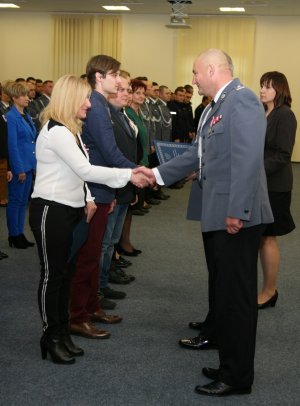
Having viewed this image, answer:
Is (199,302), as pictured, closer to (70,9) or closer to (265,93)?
(265,93)

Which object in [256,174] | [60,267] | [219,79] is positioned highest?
[219,79]

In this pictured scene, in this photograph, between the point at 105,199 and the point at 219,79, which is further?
the point at 105,199

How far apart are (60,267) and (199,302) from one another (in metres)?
1.55

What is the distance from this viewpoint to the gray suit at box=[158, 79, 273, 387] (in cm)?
274

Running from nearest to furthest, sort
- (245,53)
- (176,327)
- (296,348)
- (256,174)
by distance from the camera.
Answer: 1. (256,174)
2. (296,348)
3. (176,327)
4. (245,53)

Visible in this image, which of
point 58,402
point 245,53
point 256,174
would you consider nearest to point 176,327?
point 58,402

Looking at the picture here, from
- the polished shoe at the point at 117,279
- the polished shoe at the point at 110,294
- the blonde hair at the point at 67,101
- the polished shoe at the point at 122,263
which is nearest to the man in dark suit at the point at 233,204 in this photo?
the blonde hair at the point at 67,101

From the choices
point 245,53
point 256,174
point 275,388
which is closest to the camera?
point 256,174

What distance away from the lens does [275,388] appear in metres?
3.08

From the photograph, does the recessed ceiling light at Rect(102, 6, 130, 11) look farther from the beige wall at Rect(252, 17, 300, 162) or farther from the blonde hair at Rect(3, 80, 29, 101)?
the blonde hair at Rect(3, 80, 29, 101)

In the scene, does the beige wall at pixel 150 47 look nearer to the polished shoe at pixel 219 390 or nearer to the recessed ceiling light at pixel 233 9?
the recessed ceiling light at pixel 233 9

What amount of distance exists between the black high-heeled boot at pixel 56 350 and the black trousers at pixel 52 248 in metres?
0.04

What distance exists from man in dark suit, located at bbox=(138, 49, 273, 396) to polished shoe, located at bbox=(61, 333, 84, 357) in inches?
28.1

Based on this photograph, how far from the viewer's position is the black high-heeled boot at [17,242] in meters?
5.87
